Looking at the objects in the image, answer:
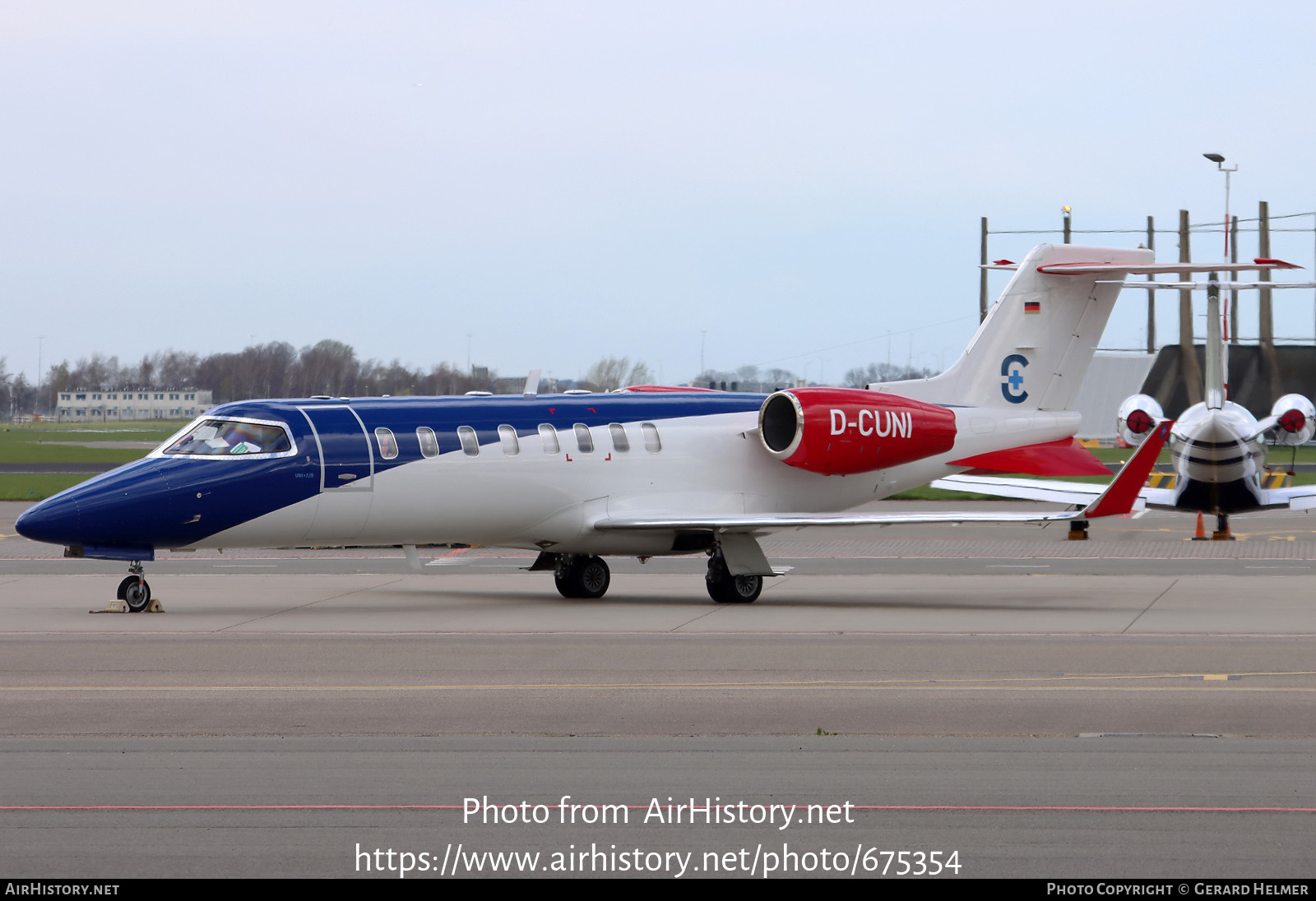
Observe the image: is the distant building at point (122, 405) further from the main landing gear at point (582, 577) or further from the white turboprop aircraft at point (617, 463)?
the white turboprop aircraft at point (617, 463)

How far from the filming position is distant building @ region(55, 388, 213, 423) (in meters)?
134

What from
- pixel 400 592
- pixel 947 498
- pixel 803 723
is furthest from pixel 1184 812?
pixel 947 498

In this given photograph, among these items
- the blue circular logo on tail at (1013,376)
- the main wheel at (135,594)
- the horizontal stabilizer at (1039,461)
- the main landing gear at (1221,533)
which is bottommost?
the main landing gear at (1221,533)

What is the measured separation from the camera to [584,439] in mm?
21047

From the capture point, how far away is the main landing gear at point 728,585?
67.8 ft

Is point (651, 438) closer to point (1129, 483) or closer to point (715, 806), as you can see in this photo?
point (1129, 483)

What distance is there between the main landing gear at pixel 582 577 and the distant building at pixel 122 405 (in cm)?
10855

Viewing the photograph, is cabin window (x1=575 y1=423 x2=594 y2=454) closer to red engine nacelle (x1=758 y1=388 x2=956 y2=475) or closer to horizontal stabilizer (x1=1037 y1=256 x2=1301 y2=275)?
red engine nacelle (x1=758 y1=388 x2=956 y2=475)

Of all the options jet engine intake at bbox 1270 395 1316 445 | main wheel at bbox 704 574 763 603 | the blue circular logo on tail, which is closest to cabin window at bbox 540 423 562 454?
main wheel at bbox 704 574 763 603

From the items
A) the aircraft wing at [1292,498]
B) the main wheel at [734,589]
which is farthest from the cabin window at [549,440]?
the aircraft wing at [1292,498]

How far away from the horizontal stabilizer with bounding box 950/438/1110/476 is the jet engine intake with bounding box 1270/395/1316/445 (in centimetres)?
1124

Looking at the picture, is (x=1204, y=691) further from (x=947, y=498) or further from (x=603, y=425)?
(x=947, y=498)
